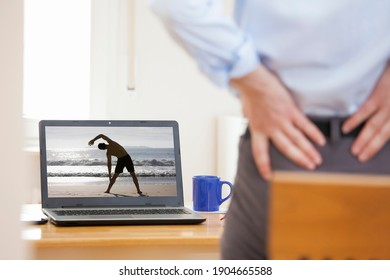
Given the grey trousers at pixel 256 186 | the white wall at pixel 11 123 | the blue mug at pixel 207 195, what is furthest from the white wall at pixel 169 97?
the white wall at pixel 11 123

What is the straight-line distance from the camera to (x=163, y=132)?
6.86 ft

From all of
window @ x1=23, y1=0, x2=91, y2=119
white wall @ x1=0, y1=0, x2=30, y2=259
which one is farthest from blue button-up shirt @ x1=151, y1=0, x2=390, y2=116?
window @ x1=23, y1=0, x2=91, y2=119

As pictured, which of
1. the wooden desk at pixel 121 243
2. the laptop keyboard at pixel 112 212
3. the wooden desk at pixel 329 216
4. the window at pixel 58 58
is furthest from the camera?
the window at pixel 58 58

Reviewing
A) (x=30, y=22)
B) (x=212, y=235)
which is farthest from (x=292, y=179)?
(x=30, y=22)

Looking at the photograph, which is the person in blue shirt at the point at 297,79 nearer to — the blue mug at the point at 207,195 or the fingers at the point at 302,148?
the fingers at the point at 302,148

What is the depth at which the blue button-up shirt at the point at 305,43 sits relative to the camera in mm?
838

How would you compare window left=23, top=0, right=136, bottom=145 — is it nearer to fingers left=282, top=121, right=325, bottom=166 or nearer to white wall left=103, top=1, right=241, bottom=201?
white wall left=103, top=1, right=241, bottom=201

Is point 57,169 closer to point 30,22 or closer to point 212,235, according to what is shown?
point 212,235

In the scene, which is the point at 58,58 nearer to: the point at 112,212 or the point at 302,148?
the point at 112,212

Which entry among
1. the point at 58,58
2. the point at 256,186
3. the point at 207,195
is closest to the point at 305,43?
the point at 256,186

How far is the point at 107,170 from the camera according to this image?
2.00 m

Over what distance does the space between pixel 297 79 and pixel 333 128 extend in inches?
2.8

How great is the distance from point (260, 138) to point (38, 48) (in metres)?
3.41

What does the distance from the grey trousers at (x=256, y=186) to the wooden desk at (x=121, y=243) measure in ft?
2.63
